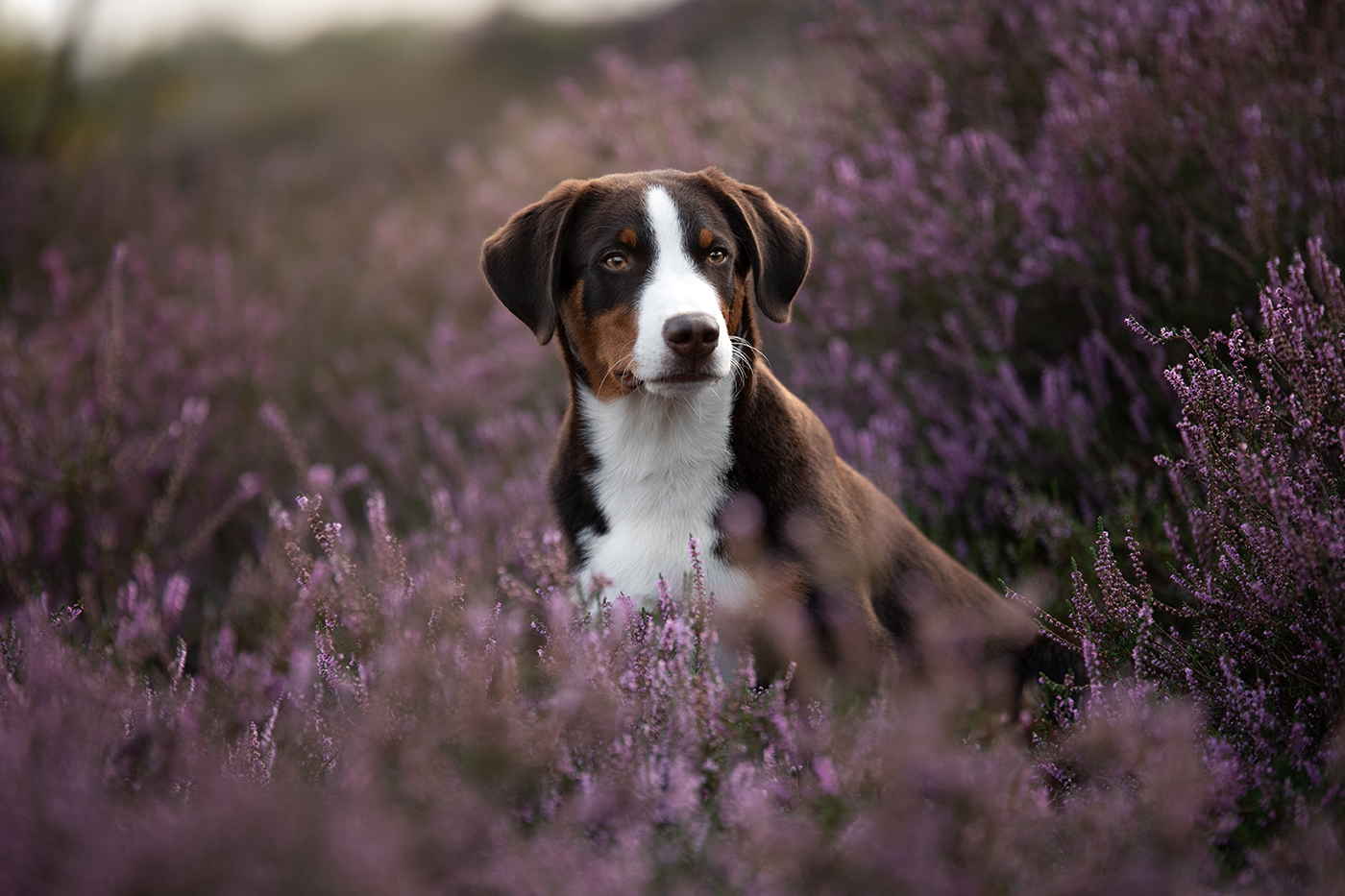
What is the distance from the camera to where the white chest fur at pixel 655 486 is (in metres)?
2.57

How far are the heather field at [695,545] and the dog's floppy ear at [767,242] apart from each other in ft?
2.54

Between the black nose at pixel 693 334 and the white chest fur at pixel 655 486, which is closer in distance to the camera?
the black nose at pixel 693 334

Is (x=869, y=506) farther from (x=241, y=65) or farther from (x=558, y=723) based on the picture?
(x=241, y=65)

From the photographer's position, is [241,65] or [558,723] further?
[241,65]

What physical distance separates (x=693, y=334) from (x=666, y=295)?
0.19 metres

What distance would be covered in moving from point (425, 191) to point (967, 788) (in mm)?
8783

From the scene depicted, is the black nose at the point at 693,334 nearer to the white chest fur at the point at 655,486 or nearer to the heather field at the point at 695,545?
the white chest fur at the point at 655,486

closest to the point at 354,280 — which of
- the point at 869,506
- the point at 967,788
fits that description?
the point at 869,506

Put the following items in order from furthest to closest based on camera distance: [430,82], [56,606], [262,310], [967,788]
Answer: [430,82]
[262,310]
[56,606]
[967,788]

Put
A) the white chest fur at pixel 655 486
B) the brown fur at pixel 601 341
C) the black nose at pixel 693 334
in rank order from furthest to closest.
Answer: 1. the brown fur at pixel 601 341
2. the white chest fur at pixel 655 486
3. the black nose at pixel 693 334

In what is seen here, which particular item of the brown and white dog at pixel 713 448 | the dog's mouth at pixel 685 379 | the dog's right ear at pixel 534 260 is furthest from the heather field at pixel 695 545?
the dog's right ear at pixel 534 260

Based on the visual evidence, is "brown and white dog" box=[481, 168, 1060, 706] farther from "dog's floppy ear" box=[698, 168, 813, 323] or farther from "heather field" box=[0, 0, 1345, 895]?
"heather field" box=[0, 0, 1345, 895]

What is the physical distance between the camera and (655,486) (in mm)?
2713

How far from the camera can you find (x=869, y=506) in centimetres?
281
